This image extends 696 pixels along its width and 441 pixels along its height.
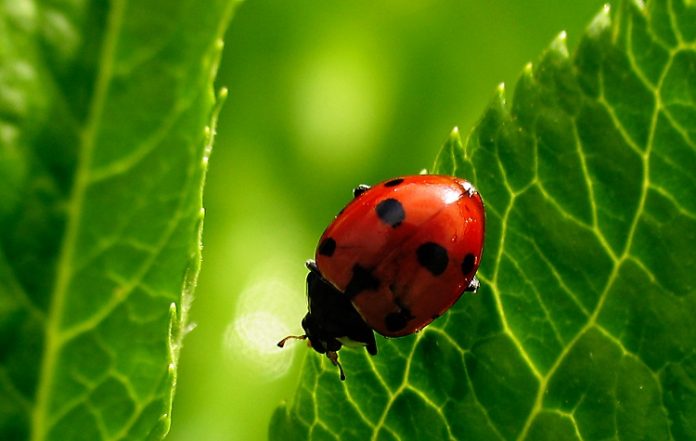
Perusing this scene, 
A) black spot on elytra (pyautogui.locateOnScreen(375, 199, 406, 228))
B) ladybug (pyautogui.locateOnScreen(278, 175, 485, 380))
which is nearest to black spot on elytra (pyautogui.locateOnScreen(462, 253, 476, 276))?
ladybug (pyautogui.locateOnScreen(278, 175, 485, 380))

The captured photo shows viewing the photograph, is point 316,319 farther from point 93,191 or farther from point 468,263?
point 93,191

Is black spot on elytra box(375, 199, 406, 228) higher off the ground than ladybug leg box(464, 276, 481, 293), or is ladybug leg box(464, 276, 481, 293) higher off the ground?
black spot on elytra box(375, 199, 406, 228)

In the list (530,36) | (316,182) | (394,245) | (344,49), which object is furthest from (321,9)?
(394,245)

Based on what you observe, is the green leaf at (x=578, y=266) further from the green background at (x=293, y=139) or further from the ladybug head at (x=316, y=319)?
the green background at (x=293, y=139)

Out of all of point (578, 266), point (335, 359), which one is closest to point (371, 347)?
point (335, 359)

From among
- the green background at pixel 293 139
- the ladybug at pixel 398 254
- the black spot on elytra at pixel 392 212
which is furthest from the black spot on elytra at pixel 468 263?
the green background at pixel 293 139

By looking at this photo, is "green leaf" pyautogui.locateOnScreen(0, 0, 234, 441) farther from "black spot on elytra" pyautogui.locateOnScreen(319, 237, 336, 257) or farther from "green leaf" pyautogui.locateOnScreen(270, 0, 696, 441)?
"black spot on elytra" pyautogui.locateOnScreen(319, 237, 336, 257)

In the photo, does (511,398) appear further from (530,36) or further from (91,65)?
(530,36)
